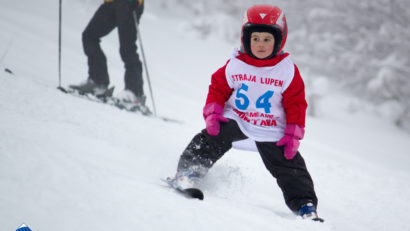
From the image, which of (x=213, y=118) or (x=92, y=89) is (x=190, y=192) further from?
(x=92, y=89)

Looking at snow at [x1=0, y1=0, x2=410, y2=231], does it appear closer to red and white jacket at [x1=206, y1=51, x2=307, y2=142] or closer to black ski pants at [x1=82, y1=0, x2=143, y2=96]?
red and white jacket at [x1=206, y1=51, x2=307, y2=142]

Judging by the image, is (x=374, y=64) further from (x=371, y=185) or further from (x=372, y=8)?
(x=371, y=185)

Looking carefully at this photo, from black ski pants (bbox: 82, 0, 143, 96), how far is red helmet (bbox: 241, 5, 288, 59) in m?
2.21

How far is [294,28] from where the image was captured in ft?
51.5

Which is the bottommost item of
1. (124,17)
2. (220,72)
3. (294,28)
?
(220,72)

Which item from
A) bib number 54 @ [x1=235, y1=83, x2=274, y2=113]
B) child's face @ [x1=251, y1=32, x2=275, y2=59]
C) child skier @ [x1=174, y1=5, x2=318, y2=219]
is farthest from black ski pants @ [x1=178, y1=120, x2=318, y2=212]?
child's face @ [x1=251, y1=32, x2=275, y2=59]

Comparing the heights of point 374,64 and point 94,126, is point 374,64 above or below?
above

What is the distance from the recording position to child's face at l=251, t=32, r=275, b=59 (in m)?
2.23

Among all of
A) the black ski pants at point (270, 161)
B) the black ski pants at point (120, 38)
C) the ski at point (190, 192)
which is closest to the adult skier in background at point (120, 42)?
the black ski pants at point (120, 38)

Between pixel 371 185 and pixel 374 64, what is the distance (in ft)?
27.4

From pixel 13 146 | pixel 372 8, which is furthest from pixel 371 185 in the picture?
pixel 372 8

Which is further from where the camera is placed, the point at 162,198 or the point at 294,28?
the point at 294,28

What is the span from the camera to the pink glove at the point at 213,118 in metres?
2.30

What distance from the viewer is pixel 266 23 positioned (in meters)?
2.21
